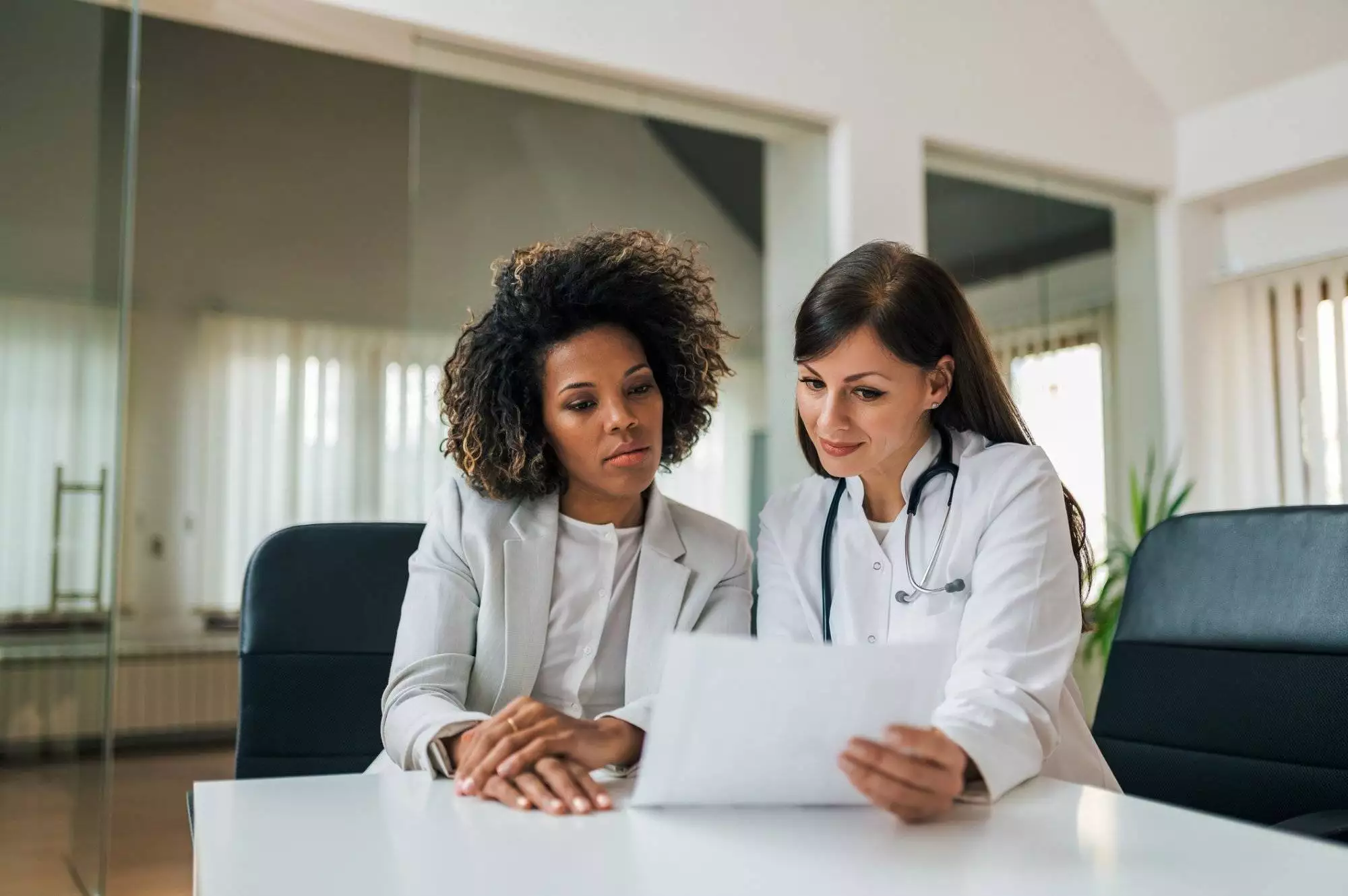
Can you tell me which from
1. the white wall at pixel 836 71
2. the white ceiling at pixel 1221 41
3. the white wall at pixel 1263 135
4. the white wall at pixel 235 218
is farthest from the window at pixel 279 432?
the white wall at pixel 1263 135

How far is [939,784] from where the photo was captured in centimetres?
107

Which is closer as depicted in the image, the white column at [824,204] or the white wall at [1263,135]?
the white column at [824,204]

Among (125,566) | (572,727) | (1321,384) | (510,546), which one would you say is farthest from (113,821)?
(1321,384)

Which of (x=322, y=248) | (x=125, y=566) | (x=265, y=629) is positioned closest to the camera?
(x=265, y=629)

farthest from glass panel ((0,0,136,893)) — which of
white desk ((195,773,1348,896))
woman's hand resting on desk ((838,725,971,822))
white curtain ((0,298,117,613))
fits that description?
woman's hand resting on desk ((838,725,971,822))

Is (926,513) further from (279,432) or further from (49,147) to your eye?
(279,432)

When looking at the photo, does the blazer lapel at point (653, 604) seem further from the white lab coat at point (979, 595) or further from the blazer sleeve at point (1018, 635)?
the blazer sleeve at point (1018, 635)

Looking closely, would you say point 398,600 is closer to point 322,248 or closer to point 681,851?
point 681,851

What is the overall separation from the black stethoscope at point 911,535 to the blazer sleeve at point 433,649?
54cm

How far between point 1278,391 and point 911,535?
4.49 meters

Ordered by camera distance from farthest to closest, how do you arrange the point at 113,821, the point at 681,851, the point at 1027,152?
the point at 1027,152 < the point at 113,821 < the point at 681,851

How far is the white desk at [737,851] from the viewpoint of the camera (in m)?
0.87

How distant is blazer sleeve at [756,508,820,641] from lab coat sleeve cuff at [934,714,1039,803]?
525mm

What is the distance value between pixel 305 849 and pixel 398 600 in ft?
3.18
